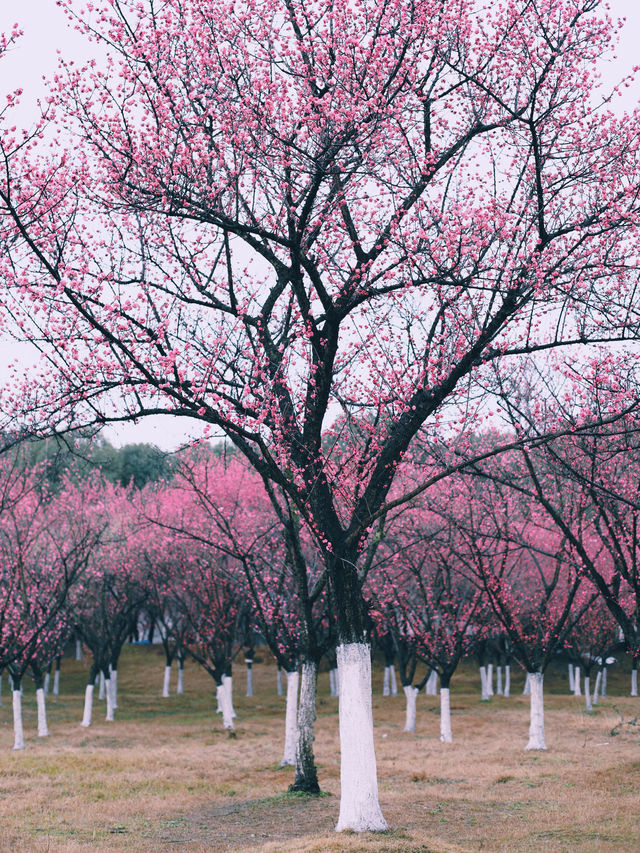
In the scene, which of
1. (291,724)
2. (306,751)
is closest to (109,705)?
(291,724)

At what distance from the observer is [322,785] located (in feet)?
59.5

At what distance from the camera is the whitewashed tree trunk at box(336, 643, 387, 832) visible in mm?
10969

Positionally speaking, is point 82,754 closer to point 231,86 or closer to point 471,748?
point 471,748

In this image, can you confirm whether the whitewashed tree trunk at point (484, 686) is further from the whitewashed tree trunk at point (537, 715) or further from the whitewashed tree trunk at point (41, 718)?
the whitewashed tree trunk at point (41, 718)

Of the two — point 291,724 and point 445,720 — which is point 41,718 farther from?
point 445,720

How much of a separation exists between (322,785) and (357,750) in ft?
25.7

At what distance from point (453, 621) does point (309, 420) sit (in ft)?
55.3

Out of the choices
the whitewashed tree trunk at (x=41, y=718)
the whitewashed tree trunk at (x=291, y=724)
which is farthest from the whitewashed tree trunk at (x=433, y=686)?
the whitewashed tree trunk at (x=291, y=724)

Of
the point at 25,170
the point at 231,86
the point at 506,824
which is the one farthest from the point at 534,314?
the point at 506,824

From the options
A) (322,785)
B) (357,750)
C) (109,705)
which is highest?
(357,750)

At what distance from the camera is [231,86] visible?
1179 centimetres

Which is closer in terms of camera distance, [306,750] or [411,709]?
[306,750]

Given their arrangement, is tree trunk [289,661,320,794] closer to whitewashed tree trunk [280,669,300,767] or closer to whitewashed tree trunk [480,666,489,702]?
whitewashed tree trunk [280,669,300,767]

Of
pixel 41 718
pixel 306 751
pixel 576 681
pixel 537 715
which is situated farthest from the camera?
pixel 576 681
